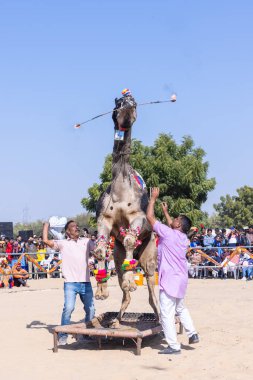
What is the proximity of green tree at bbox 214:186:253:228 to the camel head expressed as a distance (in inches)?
1941

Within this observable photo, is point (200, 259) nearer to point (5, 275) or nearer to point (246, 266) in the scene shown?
point (246, 266)

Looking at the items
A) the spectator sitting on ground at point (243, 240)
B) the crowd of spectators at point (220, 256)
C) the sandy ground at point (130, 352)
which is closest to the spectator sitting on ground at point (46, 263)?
the crowd of spectators at point (220, 256)

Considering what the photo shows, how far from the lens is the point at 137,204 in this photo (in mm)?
9484

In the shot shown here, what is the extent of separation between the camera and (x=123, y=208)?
370 inches

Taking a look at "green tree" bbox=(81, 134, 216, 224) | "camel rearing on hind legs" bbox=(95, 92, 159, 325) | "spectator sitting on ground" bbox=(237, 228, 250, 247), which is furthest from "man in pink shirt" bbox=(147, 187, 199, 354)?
"green tree" bbox=(81, 134, 216, 224)

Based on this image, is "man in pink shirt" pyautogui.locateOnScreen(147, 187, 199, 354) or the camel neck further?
the camel neck

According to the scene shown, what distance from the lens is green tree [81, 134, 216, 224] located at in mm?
33094

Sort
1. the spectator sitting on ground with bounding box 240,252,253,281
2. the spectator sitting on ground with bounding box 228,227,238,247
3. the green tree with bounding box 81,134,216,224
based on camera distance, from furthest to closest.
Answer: the green tree with bounding box 81,134,216,224 → the spectator sitting on ground with bounding box 228,227,238,247 → the spectator sitting on ground with bounding box 240,252,253,281

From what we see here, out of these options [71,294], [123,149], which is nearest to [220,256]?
[123,149]

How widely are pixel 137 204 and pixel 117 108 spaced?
1484 mm

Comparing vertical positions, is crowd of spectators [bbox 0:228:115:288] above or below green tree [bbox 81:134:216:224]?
below

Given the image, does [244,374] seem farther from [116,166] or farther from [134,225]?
[116,166]

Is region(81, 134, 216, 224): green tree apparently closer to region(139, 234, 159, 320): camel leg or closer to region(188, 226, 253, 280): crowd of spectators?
region(188, 226, 253, 280): crowd of spectators

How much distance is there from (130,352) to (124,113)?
348cm
